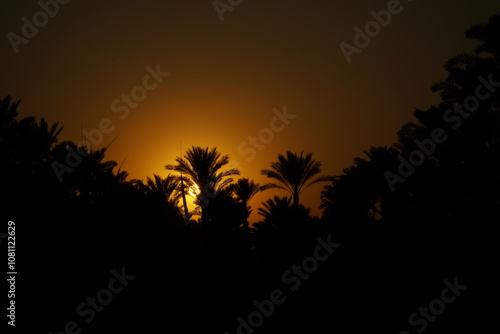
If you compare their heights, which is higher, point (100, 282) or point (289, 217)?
point (100, 282)

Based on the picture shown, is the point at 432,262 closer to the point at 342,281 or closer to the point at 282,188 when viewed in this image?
the point at 342,281

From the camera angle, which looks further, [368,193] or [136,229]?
[368,193]

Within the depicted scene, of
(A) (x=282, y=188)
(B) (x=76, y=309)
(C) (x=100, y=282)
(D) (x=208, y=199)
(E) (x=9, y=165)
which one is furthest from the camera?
(A) (x=282, y=188)

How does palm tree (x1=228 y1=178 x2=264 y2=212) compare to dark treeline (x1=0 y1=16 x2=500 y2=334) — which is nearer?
dark treeline (x1=0 y1=16 x2=500 y2=334)

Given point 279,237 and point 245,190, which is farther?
point 245,190

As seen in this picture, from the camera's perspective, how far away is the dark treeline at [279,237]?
45.4 ft

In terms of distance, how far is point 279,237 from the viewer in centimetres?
2053

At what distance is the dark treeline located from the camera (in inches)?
544

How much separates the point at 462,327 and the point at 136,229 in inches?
457

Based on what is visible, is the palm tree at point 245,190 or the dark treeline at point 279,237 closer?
the dark treeline at point 279,237

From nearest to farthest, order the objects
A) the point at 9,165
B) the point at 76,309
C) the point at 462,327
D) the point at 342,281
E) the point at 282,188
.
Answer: the point at 462,327 → the point at 76,309 → the point at 342,281 → the point at 9,165 → the point at 282,188

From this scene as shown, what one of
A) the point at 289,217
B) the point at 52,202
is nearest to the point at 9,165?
the point at 52,202

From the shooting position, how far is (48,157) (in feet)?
74.0

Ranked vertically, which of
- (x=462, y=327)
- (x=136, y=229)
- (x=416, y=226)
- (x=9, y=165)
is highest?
(x=9, y=165)
